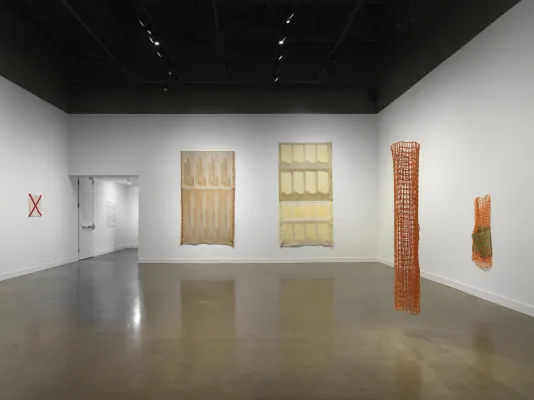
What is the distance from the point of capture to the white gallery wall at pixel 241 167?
9.09m

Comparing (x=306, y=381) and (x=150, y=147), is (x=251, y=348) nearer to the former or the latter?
(x=306, y=381)

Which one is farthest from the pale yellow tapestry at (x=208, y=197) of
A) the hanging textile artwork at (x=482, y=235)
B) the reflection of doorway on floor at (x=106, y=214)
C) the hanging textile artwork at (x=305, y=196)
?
the hanging textile artwork at (x=482, y=235)

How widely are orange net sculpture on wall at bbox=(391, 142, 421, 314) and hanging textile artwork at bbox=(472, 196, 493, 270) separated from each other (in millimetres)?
1465

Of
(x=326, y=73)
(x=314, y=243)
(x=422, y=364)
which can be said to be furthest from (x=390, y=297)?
(x=326, y=73)

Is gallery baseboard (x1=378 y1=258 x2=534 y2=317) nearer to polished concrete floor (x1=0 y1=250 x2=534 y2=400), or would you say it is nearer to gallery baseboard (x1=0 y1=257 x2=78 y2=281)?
polished concrete floor (x1=0 y1=250 x2=534 y2=400)

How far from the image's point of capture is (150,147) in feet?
30.2

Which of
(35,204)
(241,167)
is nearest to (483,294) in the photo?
(241,167)

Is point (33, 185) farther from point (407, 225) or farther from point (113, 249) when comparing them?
point (407, 225)

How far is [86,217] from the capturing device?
10.1 m

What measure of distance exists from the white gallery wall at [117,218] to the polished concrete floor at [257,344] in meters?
5.20

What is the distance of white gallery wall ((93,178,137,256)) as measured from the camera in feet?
36.5

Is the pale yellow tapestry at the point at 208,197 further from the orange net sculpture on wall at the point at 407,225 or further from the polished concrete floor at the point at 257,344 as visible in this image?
the orange net sculpture on wall at the point at 407,225

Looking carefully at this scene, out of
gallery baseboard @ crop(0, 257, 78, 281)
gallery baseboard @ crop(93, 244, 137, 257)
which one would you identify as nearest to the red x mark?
gallery baseboard @ crop(0, 257, 78, 281)

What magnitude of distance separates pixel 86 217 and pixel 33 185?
240cm
